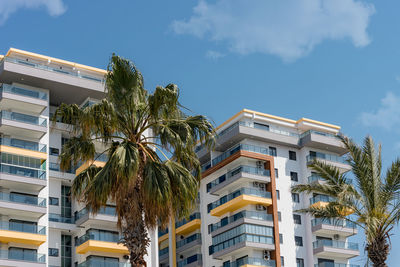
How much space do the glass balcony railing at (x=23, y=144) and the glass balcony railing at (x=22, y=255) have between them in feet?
33.7

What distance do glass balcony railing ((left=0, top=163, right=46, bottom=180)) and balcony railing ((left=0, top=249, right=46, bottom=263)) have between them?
7328 mm

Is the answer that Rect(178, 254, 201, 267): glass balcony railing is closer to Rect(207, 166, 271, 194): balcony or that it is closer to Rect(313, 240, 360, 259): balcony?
Rect(207, 166, 271, 194): balcony

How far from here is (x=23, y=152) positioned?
67.4m

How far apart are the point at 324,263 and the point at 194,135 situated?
56.4 m

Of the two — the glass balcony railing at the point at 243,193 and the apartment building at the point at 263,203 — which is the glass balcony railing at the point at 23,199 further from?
the glass balcony railing at the point at 243,193

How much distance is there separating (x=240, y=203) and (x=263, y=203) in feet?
9.41

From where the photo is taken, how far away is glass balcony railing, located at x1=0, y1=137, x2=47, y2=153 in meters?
67.4

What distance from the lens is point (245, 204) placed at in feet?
274

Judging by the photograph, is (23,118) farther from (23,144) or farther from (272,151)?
(272,151)

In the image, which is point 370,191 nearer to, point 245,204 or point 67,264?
point 67,264

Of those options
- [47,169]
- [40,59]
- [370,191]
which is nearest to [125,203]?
[370,191]

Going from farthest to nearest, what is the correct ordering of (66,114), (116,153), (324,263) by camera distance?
(324,263) → (66,114) → (116,153)

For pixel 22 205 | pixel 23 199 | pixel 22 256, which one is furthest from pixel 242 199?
pixel 22 256

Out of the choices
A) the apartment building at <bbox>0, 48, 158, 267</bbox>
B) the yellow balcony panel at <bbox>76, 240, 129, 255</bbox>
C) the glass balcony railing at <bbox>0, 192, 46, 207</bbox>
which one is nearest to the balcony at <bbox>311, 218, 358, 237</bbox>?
the apartment building at <bbox>0, 48, 158, 267</bbox>
